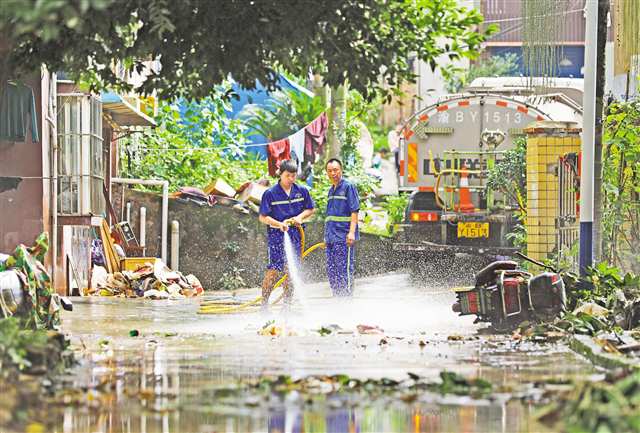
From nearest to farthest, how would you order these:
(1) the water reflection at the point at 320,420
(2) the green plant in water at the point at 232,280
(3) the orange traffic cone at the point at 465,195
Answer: (1) the water reflection at the point at 320,420
(3) the orange traffic cone at the point at 465,195
(2) the green plant in water at the point at 232,280

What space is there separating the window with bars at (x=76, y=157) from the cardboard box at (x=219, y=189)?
6.60 metres

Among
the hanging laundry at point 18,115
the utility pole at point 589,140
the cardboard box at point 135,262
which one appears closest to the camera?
the utility pole at point 589,140

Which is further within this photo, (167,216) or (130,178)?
(130,178)

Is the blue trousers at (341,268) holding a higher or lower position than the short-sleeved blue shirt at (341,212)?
lower

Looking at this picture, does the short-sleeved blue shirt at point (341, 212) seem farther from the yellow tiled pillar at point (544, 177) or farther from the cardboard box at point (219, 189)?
the cardboard box at point (219, 189)

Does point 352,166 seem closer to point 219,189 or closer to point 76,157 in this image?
point 219,189

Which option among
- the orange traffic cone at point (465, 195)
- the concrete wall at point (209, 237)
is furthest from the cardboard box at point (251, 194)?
the orange traffic cone at point (465, 195)

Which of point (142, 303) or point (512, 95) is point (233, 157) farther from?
point (142, 303)

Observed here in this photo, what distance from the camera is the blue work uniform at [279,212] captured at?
16.6m

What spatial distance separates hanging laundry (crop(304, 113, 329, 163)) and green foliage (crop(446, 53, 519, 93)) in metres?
11.0

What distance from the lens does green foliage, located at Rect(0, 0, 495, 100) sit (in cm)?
1084

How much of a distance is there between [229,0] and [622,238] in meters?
8.55

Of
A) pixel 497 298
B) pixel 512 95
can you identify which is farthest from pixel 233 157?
pixel 497 298

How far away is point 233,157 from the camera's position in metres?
33.5
